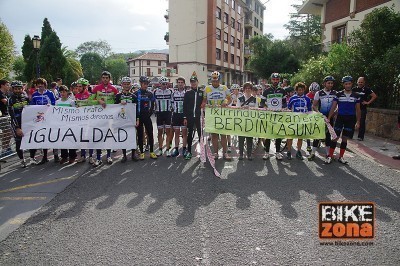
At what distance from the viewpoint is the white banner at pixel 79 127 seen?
8.07 m

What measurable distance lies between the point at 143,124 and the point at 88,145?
5.00ft

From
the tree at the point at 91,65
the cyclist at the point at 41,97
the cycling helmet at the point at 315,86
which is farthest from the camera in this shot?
the tree at the point at 91,65

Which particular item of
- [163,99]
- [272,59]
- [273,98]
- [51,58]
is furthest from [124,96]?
[272,59]

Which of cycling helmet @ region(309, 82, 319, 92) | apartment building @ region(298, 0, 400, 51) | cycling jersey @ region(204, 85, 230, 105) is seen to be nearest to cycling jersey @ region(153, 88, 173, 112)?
cycling jersey @ region(204, 85, 230, 105)

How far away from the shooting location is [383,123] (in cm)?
1210

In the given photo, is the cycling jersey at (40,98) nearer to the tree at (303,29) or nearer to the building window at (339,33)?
the building window at (339,33)

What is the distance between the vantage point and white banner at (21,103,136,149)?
807 centimetres

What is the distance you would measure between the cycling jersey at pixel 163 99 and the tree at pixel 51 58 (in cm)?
2876

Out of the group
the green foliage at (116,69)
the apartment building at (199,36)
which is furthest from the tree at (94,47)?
the apartment building at (199,36)

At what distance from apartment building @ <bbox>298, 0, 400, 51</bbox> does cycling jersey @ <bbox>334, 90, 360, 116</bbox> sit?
12463 millimetres

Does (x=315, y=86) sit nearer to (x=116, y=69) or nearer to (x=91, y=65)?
(x=91, y=65)

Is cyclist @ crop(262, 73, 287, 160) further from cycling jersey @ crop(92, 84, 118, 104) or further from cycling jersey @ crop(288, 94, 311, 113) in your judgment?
cycling jersey @ crop(92, 84, 118, 104)

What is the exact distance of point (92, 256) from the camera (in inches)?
145

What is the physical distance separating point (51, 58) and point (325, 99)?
32486 millimetres
